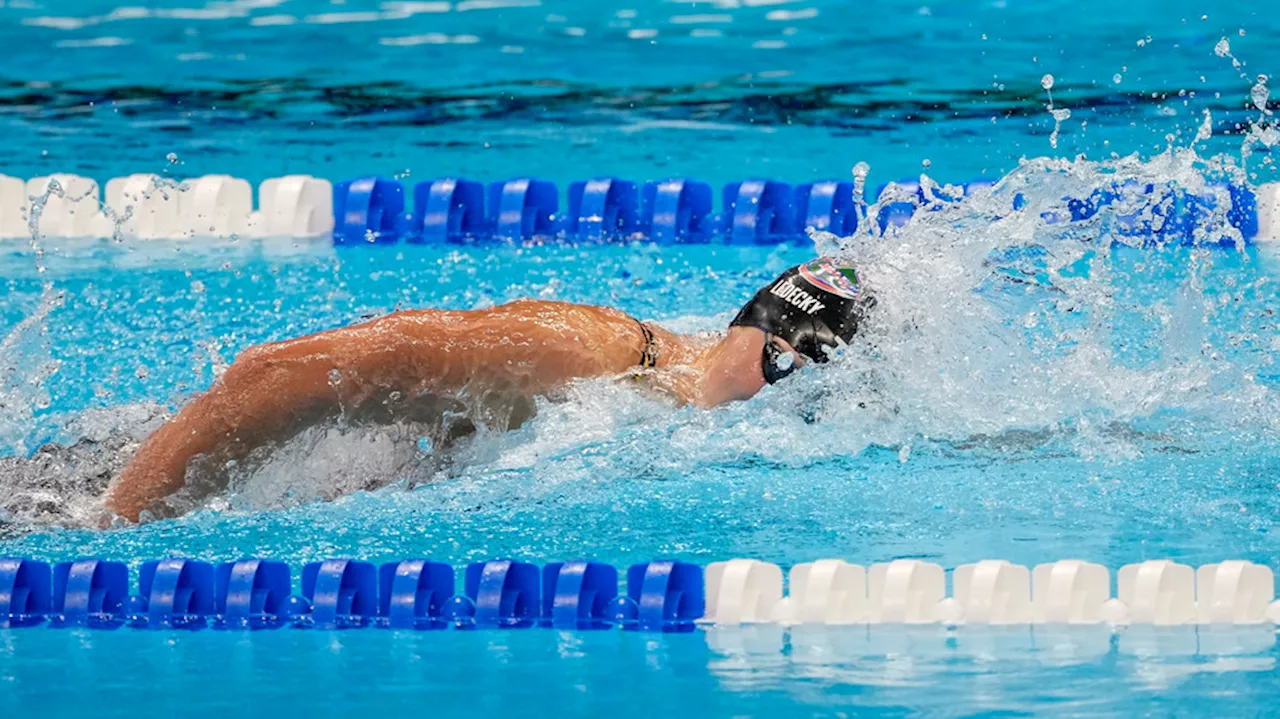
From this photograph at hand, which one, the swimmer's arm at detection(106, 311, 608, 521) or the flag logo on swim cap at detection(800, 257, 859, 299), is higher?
the flag logo on swim cap at detection(800, 257, 859, 299)

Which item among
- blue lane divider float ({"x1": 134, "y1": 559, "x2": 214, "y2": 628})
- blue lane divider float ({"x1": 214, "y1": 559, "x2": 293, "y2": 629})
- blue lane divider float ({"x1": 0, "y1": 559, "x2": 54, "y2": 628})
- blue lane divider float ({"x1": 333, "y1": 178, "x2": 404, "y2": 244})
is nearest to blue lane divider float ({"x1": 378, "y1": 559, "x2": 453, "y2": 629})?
blue lane divider float ({"x1": 214, "y1": 559, "x2": 293, "y2": 629})

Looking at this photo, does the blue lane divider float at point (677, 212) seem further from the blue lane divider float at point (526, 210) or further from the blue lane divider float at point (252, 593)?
the blue lane divider float at point (252, 593)

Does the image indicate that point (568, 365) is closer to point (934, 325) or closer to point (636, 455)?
point (636, 455)

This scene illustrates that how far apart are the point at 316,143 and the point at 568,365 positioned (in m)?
3.64

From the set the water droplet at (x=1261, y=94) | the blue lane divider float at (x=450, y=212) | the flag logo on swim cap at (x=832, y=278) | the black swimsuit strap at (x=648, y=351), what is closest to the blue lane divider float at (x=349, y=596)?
the black swimsuit strap at (x=648, y=351)

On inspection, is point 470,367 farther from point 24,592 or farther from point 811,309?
point 24,592

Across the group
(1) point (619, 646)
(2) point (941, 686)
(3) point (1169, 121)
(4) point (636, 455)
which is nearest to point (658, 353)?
(4) point (636, 455)

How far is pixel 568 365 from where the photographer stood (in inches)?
117

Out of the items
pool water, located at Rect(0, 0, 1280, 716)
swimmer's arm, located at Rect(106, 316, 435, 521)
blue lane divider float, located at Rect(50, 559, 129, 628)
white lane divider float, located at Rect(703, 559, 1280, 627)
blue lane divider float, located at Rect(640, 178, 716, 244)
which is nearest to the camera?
pool water, located at Rect(0, 0, 1280, 716)

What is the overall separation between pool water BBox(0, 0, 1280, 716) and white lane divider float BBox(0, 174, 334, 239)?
0.14 m

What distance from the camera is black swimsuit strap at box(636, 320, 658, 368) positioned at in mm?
3061

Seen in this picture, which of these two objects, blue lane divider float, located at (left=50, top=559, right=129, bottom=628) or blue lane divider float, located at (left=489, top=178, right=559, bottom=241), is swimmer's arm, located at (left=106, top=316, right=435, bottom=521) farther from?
blue lane divider float, located at (left=489, top=178, right=559, bottom=241)

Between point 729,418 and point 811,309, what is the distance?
9.9 inches

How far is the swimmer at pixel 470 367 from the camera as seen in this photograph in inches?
110
